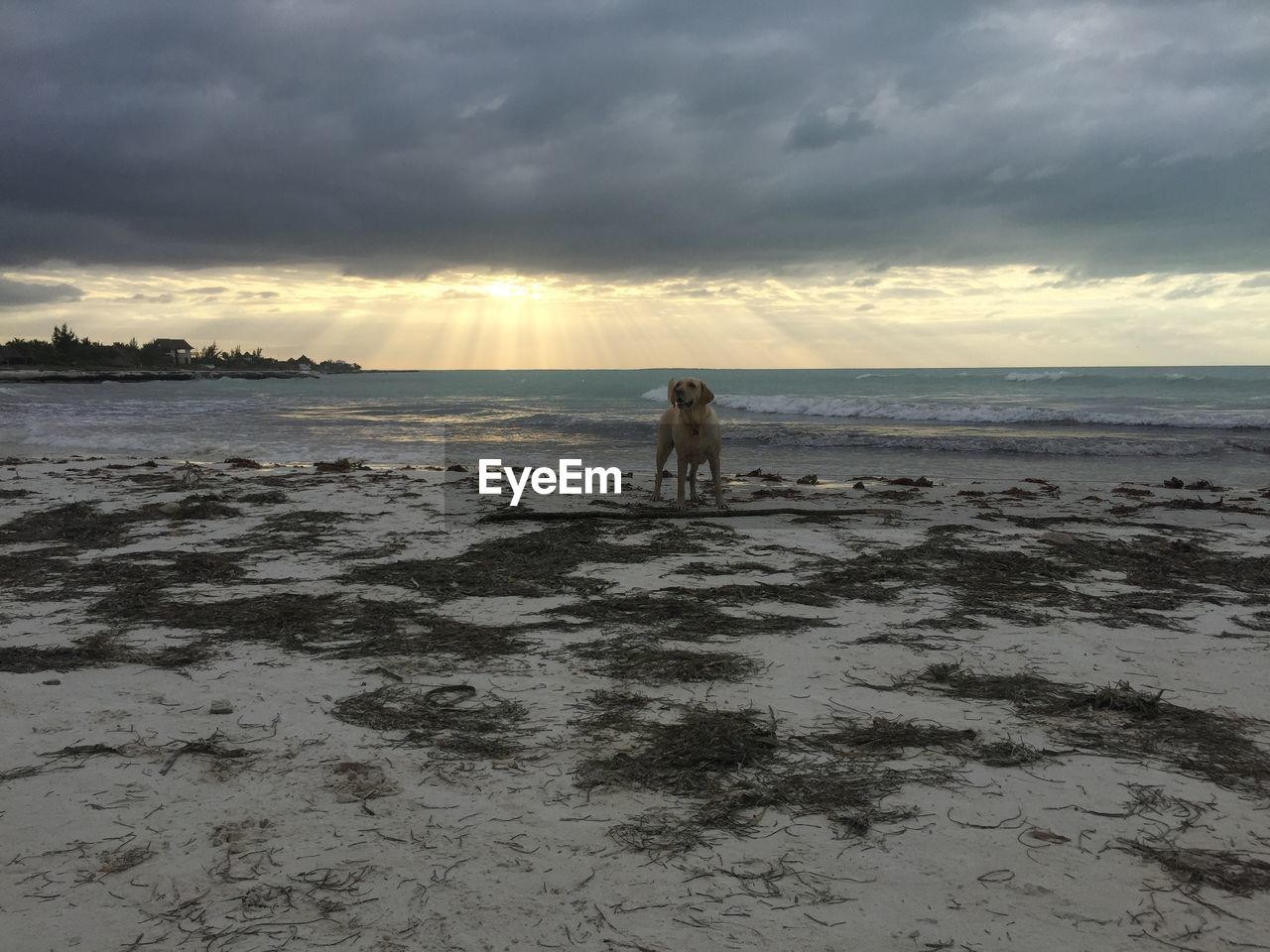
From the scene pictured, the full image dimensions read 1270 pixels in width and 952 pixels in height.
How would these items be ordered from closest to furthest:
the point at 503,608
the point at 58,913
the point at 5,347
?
the point at 58,913
the point at 503,608
the point at 5,347

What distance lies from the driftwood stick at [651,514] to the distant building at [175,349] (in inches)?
4995

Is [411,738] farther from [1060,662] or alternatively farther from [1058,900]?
[1060,662]

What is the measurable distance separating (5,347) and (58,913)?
385 feet

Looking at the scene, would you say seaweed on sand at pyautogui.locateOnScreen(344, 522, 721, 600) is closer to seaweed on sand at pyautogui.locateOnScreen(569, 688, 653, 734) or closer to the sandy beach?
the sandy beach

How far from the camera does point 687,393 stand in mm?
8977

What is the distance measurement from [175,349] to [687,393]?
5200 inches

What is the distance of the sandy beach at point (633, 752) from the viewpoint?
2.21m

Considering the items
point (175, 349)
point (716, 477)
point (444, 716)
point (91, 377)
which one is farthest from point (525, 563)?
point (175, 349)

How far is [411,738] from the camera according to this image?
3270 millimetres

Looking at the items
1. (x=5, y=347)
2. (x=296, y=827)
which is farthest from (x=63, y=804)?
(x=5, y=347)

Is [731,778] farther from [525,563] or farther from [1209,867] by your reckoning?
[525,563]

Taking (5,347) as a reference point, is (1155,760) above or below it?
below

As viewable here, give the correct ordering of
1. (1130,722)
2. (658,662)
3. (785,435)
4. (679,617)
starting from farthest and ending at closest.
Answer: (785,435) < (679,617) < (658,662) < (1130,722)

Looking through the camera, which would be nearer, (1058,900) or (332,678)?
(1058,900)
